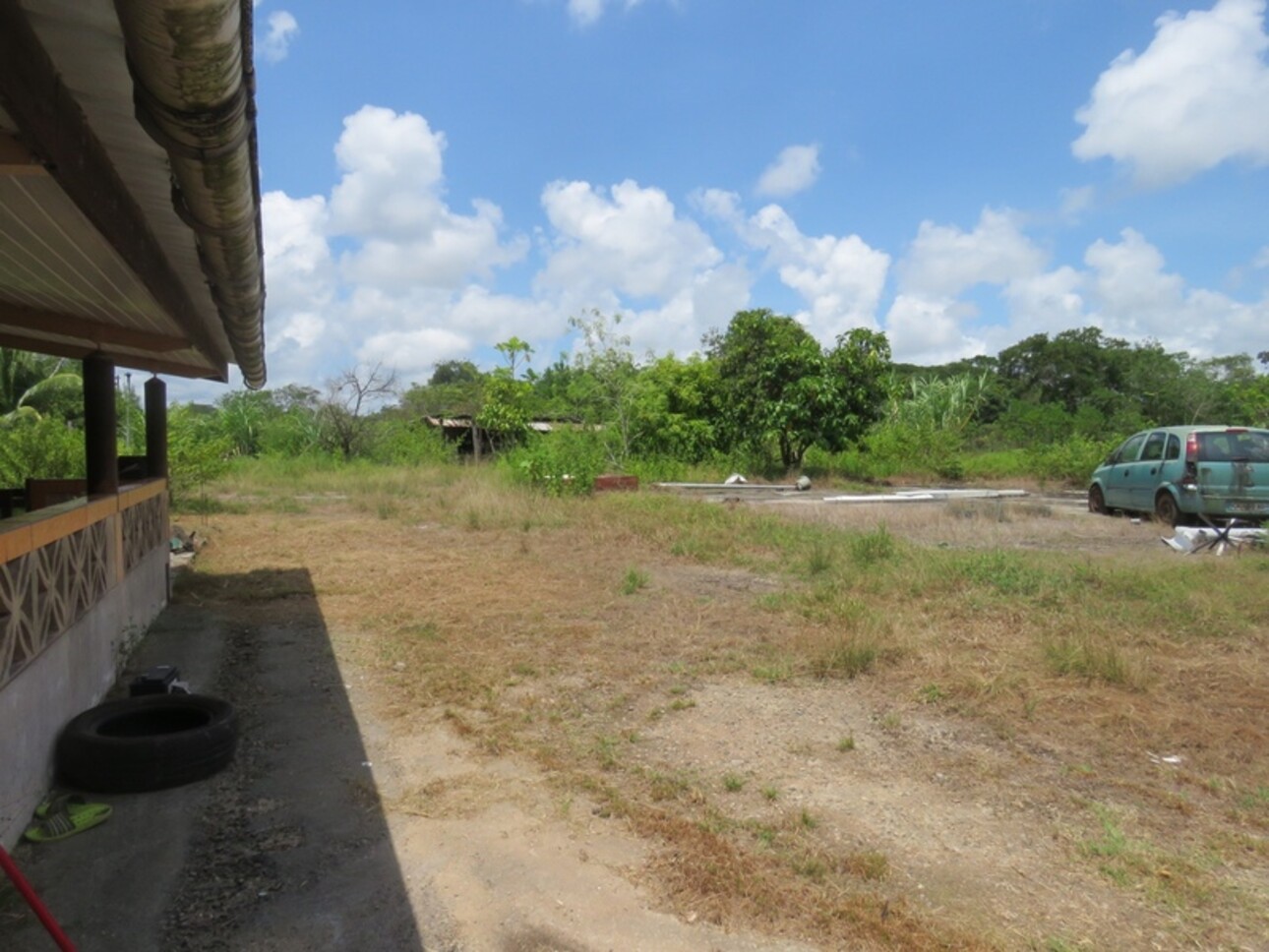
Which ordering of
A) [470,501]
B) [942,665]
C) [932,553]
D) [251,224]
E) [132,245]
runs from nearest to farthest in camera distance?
1. [251,224]
2. [132,245]
3. [942,665]
4. [932,553]
5. [470,501]

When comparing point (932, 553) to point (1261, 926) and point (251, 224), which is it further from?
point (251, 224)

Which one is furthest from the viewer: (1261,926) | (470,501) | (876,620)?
(470,501)

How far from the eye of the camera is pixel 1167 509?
37.3ft

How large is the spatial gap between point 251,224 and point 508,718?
2.90 meters

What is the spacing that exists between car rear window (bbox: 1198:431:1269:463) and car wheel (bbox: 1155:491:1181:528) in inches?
30.6

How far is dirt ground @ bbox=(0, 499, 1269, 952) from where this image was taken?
2.77 meters

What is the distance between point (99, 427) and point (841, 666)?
511cm

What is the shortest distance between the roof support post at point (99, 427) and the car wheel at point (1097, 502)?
13170mm

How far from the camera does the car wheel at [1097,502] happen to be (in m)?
13.4

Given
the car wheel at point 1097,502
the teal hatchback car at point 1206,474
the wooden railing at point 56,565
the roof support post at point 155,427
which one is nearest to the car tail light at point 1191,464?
the teal hatchback car at point 1206,474

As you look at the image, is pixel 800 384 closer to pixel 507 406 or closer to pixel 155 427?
pixel 507 406

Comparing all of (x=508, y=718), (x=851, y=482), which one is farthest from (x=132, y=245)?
(x=851, y=482)

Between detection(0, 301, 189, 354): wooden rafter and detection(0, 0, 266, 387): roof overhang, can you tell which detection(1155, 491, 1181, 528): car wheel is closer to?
detection(0, 0, 266, 387): roof overhang

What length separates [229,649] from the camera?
20.9ft
